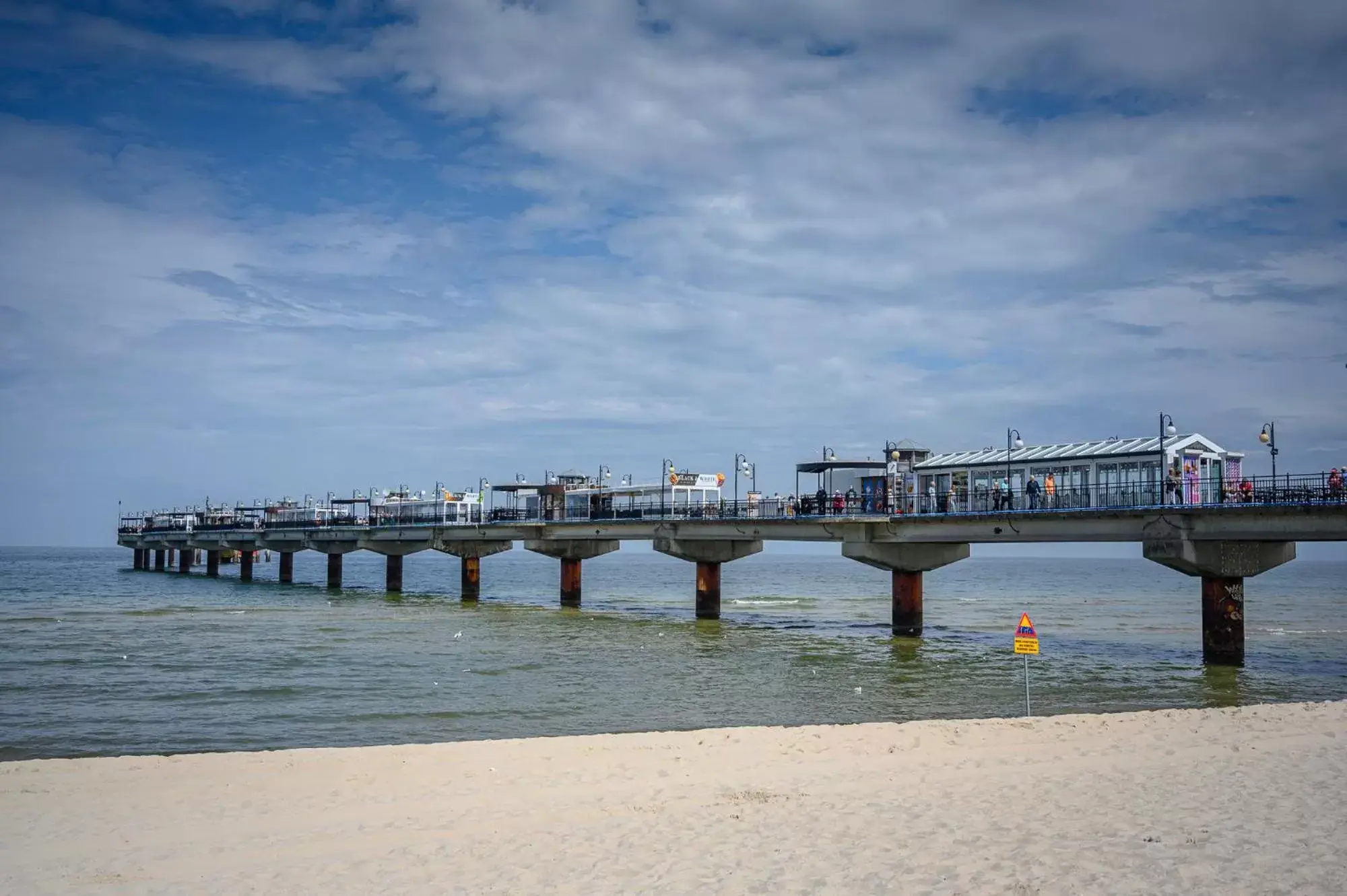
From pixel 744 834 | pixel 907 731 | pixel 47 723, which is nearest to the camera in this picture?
pixel 744 834

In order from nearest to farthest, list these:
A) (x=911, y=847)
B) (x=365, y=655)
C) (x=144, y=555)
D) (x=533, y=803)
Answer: (x=911, y=847)
(x=533, y=803)
(x=365, y=655)
(x=144, y=555)

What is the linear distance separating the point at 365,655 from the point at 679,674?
11.9 metres

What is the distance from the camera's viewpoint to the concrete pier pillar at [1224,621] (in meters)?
33.5

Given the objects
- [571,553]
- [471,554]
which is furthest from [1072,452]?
[471,554]

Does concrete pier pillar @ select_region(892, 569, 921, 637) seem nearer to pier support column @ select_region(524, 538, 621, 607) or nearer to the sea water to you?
the sea water

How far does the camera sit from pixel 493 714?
78.6ft

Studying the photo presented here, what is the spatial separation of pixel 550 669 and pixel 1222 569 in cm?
2120

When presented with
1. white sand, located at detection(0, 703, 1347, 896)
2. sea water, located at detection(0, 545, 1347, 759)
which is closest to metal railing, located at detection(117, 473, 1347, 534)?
sea water, located at detection(0, 545, 1347, 759)

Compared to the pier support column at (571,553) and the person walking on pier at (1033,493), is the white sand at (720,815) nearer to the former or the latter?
the person walking on pier at (1033,493)

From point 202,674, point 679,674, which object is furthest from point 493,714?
point 202,674

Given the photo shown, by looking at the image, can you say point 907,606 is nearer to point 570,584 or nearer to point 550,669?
point 550,669

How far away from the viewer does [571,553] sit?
62.8m

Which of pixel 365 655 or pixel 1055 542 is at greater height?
pixel 1055 542

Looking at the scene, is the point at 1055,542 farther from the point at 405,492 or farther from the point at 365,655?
the point at 405,492
